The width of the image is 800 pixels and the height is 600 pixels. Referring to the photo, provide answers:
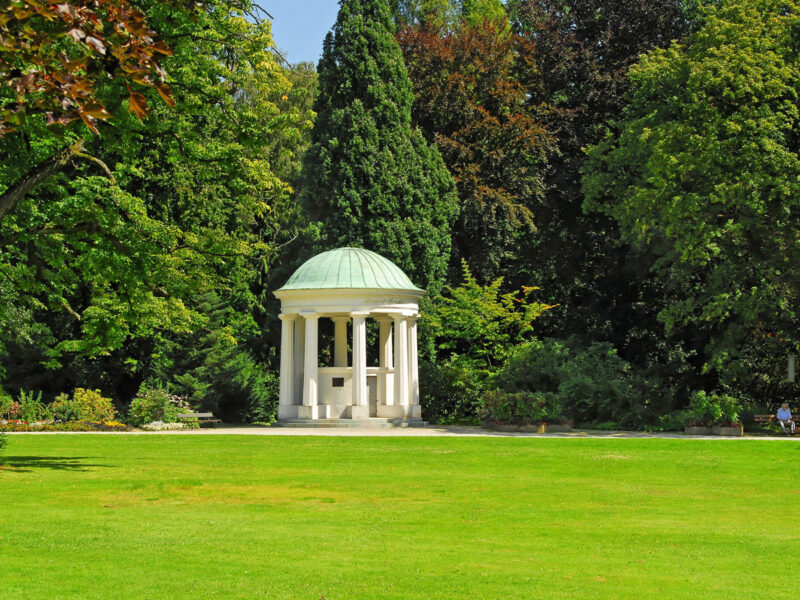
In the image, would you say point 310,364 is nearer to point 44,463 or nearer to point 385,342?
point 385,342

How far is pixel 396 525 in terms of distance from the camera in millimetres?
13289

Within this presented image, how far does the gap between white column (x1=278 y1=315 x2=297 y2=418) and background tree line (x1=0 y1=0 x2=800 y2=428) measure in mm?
2012

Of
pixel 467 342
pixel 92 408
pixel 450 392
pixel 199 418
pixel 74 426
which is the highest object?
pixel 467 342

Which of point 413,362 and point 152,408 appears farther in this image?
point 413,362

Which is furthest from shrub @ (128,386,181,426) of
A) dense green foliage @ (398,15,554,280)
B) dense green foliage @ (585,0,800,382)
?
dense green foliage @ (585,0,800,382)

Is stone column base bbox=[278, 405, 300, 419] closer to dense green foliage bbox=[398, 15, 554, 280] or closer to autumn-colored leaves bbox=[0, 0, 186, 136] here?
dense green foliage bbox=[398, 15, 554, 280]

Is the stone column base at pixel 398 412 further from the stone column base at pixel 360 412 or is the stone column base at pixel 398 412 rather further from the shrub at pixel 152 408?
the shrub at pixel 152 408

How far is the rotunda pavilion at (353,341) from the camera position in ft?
125

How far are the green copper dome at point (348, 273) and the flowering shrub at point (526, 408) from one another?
600 centimetres

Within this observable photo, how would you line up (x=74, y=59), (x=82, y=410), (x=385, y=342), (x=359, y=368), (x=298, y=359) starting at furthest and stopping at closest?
(x=385, y=342) < (x=298, y=359) < (x=359, y=368) < (x=82, y=410) < (x=74, y=59)

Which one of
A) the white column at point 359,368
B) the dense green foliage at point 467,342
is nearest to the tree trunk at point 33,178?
the white column at point 359,368

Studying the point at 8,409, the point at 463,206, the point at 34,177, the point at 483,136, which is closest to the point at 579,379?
the point at 463,206

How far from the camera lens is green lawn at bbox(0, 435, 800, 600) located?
32.0ft

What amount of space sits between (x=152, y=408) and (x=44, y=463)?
1530 cm
